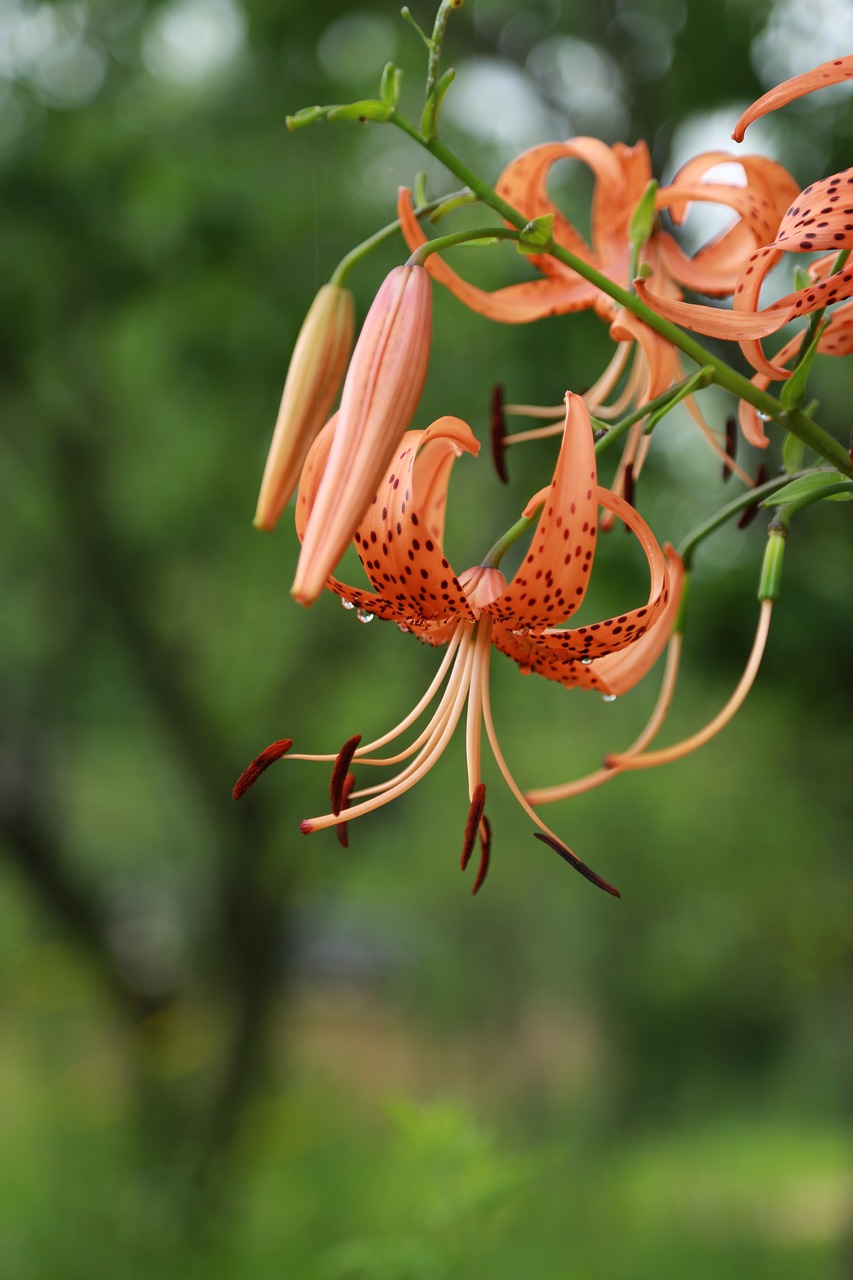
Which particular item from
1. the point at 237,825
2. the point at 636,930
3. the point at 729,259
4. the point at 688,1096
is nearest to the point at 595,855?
the point at 636,930

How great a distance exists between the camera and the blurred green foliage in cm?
283

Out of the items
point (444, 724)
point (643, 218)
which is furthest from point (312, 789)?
point (643, 218)

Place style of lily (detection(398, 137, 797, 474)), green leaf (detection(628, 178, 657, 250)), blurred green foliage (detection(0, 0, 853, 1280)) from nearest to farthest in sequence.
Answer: green leaf (detection(628, 178, 657, 250)) → style of lily (detection(398, 137, 797, 474)) → blurred green foliage (detection(0, 0, 853, 1280))

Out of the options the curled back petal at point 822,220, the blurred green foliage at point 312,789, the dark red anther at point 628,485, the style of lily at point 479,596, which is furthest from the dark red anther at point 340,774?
the blurred green foliage at point 312,789

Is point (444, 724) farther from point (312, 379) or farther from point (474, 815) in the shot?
point (312, 379)

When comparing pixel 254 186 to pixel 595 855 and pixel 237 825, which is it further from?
pixel 595 855

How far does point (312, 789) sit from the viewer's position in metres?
5.27

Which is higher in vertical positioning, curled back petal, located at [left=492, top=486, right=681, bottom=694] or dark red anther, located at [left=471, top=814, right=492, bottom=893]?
curled back petal, located at [left=492, top=486, right=681, bottom=694]

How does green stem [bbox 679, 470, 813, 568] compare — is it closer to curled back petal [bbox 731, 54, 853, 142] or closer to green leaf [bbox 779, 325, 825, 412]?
green leaf [bbox 779, 325, 825, 412]

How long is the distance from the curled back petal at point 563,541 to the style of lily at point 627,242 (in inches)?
4.1

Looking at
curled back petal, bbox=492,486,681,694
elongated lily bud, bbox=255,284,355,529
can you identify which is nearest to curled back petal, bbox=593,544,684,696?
curled back petal, bbox=492,486,681,694

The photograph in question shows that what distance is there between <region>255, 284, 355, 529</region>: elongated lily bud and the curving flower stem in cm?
7

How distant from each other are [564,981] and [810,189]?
1120cm

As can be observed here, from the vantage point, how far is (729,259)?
0.76 m
